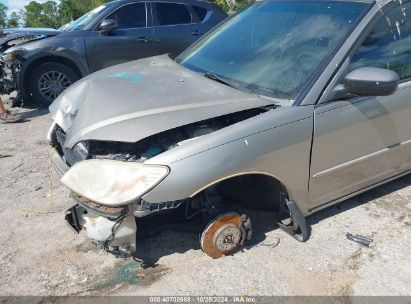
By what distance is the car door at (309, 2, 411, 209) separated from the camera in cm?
283

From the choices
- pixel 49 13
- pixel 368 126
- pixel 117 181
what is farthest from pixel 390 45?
pixel 49 13

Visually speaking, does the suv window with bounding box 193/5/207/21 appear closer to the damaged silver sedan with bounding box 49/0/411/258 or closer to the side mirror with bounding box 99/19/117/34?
the side mirror with bounding box 99/19/117/34

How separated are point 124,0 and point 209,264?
5.38 meters

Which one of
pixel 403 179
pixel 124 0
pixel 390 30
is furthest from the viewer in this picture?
pixel 124 0

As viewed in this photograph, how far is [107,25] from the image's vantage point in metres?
6.64

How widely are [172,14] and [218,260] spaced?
5.42 meters

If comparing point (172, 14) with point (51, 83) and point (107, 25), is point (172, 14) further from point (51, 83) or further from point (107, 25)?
point (51, 83)

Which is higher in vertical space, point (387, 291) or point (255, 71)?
point (255, 71)

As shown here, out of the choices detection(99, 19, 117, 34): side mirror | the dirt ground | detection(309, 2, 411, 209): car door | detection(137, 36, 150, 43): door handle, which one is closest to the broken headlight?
the dirt ground

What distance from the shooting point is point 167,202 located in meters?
2.44

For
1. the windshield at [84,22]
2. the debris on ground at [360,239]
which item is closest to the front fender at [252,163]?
the debris on ground at [360,239]

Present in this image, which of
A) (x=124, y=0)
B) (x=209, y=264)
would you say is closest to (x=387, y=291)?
(x=209, y=264)

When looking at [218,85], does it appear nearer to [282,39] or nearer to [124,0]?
[282,39]

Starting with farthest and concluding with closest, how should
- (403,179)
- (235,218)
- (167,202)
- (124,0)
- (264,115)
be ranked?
1. (124,0)
2. (403,179)
3. (235,218)
4. (264,115)
5. (167,202)
